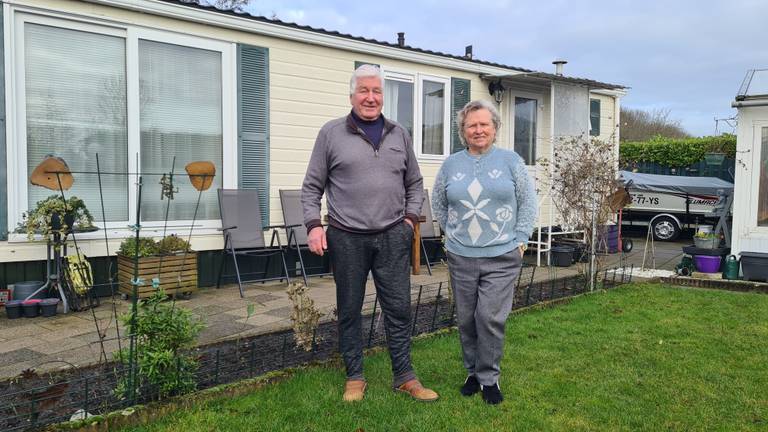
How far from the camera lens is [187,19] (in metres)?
5.35

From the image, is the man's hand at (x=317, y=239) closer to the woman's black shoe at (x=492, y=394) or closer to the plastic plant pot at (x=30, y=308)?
the woman's black shoe at (x=492, y=394)

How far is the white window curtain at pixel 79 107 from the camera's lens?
4664 mm

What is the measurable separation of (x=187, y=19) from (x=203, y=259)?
2135 mm

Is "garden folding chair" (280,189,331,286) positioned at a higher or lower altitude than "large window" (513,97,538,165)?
lower

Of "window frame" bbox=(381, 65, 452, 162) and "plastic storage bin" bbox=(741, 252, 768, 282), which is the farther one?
"window frame" bbox=(381, 65, 452, 162)

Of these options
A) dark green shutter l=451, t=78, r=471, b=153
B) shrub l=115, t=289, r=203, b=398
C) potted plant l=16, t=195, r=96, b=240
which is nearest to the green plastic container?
dark green shutter l=451, t=78, r=471, b=153

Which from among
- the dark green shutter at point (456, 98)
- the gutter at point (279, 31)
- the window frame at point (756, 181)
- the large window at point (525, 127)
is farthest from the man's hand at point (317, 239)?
the large window at point (525, 127)

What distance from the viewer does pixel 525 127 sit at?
8320mm

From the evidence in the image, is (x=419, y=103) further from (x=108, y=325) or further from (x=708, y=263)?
(x=108, y=325)

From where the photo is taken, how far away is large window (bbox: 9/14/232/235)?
15.3 ft

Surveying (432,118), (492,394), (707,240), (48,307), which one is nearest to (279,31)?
(432,118)

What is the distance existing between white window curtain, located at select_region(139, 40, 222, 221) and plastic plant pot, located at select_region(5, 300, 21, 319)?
4.18 feet

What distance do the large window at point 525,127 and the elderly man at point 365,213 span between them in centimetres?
561

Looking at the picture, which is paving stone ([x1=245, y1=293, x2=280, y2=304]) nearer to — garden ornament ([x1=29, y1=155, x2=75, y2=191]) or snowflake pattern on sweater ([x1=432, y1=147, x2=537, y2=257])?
garden ornament ([x1=29, y1=155, x2=75, y2=191])
